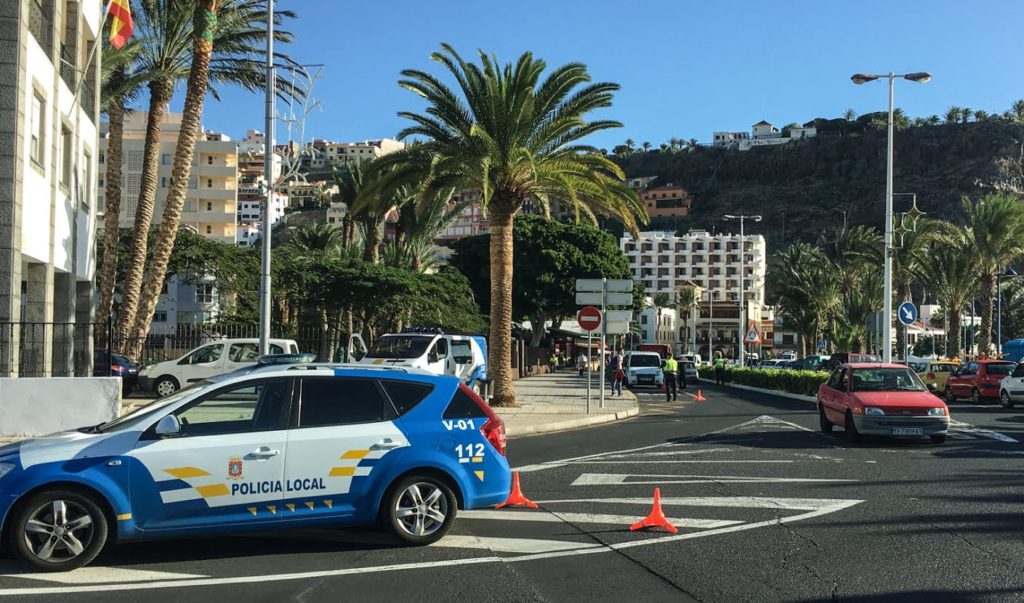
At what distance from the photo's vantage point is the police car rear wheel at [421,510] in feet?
26.2

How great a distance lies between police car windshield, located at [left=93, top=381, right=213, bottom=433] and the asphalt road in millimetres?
1060

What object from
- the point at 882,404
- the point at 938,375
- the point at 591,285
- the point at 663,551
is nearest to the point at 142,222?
the point at 591,285

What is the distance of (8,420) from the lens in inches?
658

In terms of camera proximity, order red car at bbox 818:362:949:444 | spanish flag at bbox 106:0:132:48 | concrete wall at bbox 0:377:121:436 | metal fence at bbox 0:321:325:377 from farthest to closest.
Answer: spanish flag at bbox 106:0:132:48 < metal fence at bbox 0:321:325:377 < concrete wall at bbox 0:377:121:436 < red car at bbox 818:362:949:444

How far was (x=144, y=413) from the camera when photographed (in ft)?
25.2

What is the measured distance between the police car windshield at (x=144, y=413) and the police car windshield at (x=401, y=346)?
698 inches

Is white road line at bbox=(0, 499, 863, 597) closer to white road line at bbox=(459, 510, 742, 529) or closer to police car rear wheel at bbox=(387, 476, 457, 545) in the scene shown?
white road line at bbox=(459, 510, 742, 529)

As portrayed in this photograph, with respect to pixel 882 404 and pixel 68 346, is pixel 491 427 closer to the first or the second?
pixel 882 404

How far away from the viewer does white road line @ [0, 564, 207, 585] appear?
6934 mm

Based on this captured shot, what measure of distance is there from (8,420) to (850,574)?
14.9 m

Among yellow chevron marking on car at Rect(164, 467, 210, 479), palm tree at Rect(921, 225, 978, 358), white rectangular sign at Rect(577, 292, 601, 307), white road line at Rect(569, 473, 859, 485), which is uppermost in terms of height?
palm tree at Rect(921, 225, 978, 358)

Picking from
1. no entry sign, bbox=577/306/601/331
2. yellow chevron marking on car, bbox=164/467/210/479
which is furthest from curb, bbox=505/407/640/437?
yellow chevron marking on car, bbox=164/467/210/479

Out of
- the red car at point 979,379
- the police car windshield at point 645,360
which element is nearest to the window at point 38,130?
the red car at point 979,379

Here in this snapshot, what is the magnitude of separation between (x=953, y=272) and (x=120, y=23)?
4100 cm
